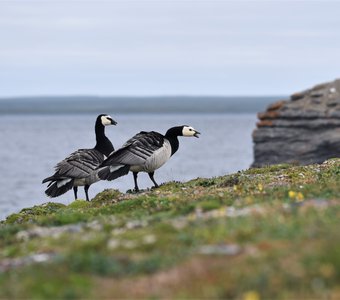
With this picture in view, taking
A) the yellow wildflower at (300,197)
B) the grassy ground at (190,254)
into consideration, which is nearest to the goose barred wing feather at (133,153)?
the grassy ground at (190,254)

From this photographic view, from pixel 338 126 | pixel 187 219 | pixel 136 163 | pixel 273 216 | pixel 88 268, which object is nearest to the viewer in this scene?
pixel 88 268

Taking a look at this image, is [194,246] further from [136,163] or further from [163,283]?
[136,163]

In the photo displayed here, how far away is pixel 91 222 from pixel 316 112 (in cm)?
8868

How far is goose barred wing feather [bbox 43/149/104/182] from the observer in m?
34.0

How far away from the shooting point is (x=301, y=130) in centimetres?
10656

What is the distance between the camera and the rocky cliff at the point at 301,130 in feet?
343

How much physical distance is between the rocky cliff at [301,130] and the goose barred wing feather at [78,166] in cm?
7111

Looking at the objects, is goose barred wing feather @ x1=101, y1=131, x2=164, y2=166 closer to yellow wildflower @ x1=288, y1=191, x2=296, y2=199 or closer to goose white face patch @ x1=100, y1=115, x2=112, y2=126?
goose white face patch @ x1=100, y1=115, x2=112, y2=126

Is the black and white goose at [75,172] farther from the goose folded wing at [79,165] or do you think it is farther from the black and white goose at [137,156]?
the black and white goose at [137,156]

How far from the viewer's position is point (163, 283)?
13.3m

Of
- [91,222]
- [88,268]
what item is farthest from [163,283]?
[91,222]

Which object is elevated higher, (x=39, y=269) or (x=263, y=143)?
(x=39, y=269)

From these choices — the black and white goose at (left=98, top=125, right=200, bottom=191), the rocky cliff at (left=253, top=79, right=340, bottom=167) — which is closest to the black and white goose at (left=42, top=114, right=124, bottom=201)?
the black and white goose at (left=98, top=125, right=200, bottom=191)

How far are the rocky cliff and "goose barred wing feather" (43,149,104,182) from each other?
71.1 m
